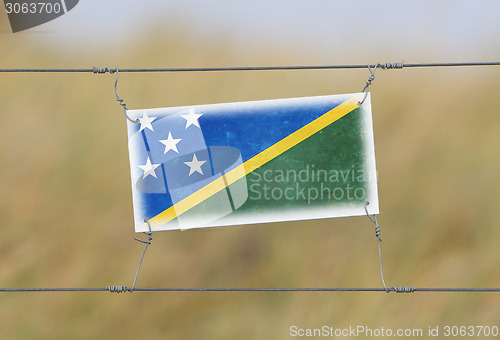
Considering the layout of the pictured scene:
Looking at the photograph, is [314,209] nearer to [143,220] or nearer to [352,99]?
[352,99]

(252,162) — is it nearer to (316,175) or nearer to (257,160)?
(257,160)

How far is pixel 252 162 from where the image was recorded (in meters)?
1.66

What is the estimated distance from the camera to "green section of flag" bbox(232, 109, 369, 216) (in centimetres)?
165

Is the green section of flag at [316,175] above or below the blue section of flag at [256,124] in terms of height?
below

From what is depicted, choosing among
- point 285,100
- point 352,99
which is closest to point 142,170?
point 285,100

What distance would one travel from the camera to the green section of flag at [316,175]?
1649 mm

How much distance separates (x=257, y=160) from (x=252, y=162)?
0.6 inches

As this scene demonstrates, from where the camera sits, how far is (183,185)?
5.42ft

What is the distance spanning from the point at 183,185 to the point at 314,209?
382mm

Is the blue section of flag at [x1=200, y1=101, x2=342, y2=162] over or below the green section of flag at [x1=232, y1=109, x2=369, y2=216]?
over

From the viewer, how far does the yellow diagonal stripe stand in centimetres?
165

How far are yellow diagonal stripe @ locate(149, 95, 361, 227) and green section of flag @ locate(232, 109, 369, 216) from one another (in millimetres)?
14

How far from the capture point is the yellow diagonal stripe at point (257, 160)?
5.41 ft

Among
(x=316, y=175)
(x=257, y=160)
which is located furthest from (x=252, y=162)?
(x=316, y=175)
